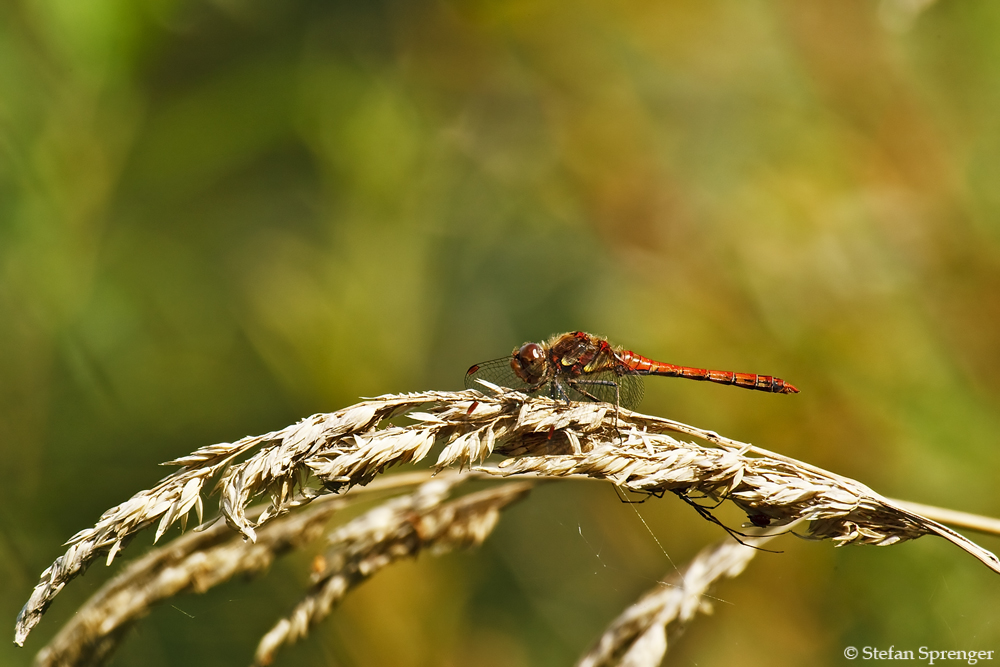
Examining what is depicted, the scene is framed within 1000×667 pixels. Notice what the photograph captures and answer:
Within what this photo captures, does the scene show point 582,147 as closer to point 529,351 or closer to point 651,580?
point 529,351

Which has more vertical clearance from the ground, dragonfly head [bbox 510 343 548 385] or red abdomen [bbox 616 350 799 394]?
dragonfly head [bbox 510 343 548 385]

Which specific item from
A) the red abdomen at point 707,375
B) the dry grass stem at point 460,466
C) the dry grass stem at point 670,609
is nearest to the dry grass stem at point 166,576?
the dry grass stem at point 460,466

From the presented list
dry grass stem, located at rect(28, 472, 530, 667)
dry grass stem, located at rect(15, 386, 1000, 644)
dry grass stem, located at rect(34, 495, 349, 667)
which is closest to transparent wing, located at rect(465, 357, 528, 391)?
dry grass stem, located at rect(28, 472, 530, 667)

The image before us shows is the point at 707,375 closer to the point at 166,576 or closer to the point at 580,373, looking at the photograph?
the point at 580,373

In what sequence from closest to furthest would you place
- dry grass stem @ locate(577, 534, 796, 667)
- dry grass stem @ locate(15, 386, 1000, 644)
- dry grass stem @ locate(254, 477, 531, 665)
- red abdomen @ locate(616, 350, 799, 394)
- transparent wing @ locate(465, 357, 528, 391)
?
dry grass stem @ locate(15, 386, 1000, 644), dry grass stem @ locate(577, 534, 796, 667), dry grass stem @ locate(254, 477, 531, 665), transparent wing @ locate(465, 357, 528, 391), red abdomen @ locate(616, 350, 799, 394)

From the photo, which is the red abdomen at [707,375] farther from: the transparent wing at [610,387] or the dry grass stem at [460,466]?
the dry grass stem at [460,466]

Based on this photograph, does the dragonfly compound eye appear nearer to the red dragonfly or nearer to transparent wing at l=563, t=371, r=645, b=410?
the red dragonfly

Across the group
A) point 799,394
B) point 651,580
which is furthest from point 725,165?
point 651,580
